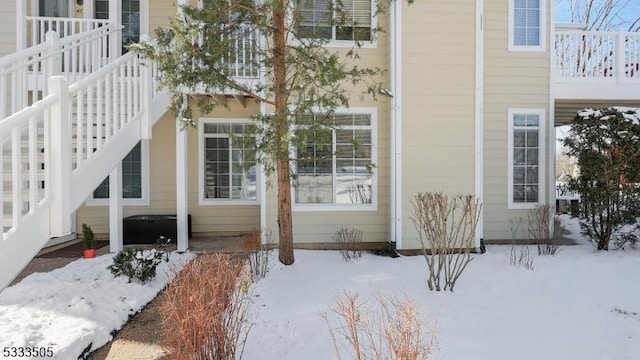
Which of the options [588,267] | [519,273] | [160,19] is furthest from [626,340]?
[160,19]

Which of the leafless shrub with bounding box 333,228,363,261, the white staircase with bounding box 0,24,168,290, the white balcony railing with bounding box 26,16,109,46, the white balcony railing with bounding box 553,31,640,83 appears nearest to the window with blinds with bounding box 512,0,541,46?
the white balcony railing with bounding box 553,31,640,83

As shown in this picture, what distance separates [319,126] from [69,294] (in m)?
3.50

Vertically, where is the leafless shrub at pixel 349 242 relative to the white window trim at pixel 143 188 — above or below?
below

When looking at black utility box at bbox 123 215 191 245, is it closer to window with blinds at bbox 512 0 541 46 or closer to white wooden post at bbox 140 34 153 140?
white wooden post at bbox 140 34 153 140

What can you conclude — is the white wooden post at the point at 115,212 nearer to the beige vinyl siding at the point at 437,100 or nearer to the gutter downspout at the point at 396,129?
the gutter downspout at the point at 396,129

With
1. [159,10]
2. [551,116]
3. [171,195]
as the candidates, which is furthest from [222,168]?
[551,116]

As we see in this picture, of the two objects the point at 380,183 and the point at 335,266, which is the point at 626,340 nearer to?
the point at 335,266

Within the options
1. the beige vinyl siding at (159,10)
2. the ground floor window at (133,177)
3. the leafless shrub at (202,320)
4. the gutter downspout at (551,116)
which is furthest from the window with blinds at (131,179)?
the gutter downspout at (551,116)

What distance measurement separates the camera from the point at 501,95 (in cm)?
801

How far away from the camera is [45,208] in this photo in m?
3.38

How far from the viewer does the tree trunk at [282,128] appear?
5020mm

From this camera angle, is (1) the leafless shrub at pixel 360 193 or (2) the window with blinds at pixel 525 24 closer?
(1) the leafless shrub at pixel 360 193

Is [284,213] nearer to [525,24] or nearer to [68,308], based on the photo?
[68,308]

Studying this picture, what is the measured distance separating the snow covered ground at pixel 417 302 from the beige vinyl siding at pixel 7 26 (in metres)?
4.19
